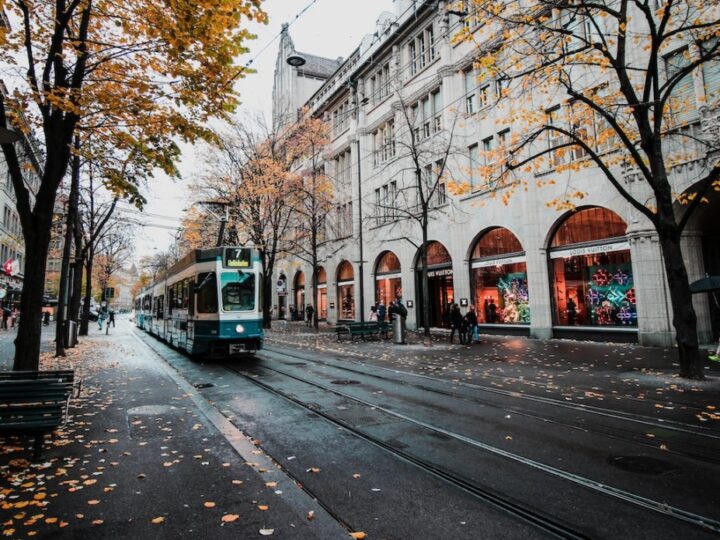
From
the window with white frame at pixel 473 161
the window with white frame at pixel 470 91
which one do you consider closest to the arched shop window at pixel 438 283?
the window with white frame at pixel 473 161

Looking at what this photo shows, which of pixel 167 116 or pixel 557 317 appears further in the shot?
pixel 557 317

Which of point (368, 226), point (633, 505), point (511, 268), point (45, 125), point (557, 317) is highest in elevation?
point (368, 226)

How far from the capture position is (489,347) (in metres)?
16.7

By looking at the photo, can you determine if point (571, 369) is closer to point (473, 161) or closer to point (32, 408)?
point (32, 408)

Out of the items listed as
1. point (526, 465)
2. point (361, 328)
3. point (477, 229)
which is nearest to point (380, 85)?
point (477, 229)

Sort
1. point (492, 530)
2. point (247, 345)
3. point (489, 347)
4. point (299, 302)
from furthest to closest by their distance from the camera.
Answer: point (299, 302), point (489, 347), point (247, 345), point (492, 530)

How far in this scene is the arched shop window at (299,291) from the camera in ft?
141

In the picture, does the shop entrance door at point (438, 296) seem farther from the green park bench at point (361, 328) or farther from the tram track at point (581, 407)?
the tram track at point (581, 407)

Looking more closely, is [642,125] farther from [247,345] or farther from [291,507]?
[247,345]

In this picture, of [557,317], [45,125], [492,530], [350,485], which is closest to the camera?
[492,530]

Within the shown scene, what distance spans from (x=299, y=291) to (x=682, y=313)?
37192 millimetres

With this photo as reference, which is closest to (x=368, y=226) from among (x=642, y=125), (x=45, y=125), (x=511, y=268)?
(x=511, y=268)

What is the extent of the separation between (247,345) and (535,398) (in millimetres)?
8887

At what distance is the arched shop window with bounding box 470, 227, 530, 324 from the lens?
66.8 feet
